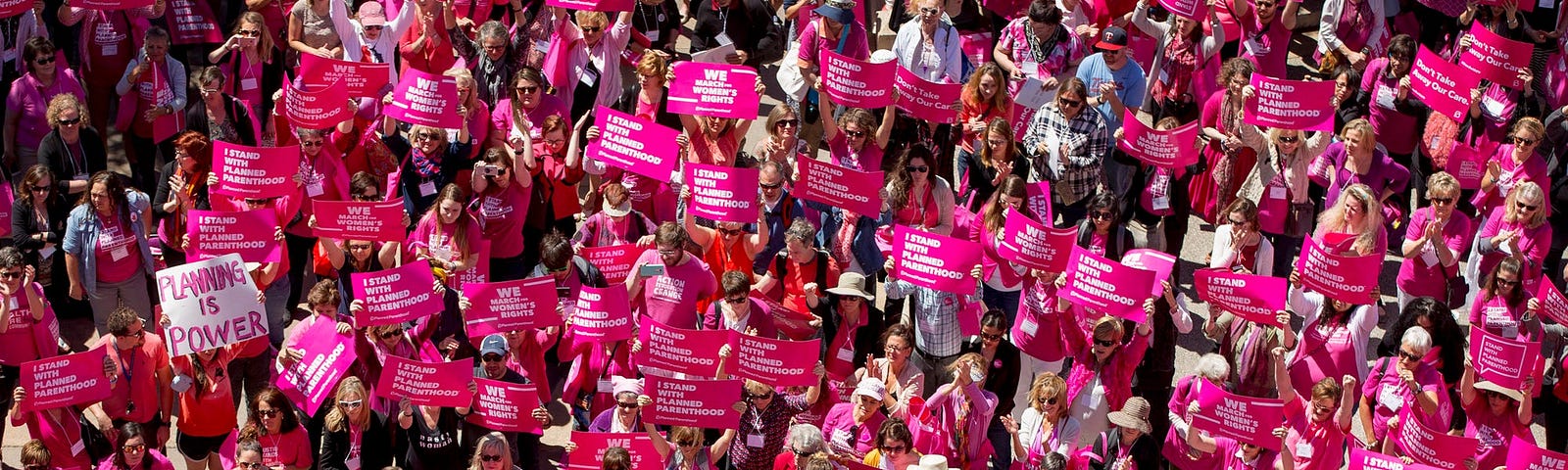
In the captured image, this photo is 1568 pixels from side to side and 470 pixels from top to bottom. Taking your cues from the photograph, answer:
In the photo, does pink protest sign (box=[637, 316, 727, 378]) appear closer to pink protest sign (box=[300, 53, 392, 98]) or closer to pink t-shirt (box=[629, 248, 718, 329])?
pink t-shirt (box=[629, 248, 718, 329])

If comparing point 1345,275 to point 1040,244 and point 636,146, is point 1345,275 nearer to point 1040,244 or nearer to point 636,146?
point 1040,244

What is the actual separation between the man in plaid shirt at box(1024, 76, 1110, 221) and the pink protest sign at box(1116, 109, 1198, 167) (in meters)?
0.19

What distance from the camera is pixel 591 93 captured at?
1745 cm

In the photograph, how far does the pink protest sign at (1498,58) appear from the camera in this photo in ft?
55.0

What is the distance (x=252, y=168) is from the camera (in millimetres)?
15922

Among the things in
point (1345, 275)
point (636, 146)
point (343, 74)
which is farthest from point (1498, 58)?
point (343, 74)

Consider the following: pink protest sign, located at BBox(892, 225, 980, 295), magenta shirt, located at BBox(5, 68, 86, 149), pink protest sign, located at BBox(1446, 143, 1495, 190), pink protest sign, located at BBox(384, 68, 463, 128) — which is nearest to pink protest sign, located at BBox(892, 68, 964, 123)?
pink protest sign, located at BBox(892, 225, 980, 295)

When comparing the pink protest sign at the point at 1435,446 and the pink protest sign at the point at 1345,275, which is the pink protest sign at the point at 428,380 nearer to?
the pink protest sign at the point at 1345,275

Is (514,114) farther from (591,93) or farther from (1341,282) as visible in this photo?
(1341,282)

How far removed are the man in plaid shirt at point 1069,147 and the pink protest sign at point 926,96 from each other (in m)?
0.52

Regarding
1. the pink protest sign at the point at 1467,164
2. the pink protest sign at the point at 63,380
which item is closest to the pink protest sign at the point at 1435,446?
the pink protest sign at the point at 1467,164

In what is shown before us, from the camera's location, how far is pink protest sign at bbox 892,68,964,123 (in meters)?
16.5

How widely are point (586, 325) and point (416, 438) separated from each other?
110 centimetres

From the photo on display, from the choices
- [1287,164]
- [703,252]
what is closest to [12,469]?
[703,252]
